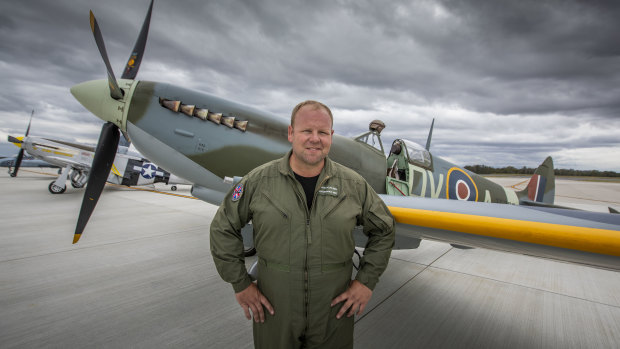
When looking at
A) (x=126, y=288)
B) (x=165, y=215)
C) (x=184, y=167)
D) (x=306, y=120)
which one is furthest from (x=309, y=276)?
(x=165, y=215)

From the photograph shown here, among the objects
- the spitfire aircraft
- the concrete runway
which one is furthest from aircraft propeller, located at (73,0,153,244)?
the spitfire aircraft

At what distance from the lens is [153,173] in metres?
11.1

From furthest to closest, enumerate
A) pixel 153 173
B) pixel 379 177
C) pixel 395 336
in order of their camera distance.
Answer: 1. pixel 153 173
2. pixel 379 177
3. pixel 395 336

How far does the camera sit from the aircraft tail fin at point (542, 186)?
584 centimetres

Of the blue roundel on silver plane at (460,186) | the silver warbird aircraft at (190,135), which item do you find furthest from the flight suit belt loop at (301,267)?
the blue roundel on silver plane at (460,186)

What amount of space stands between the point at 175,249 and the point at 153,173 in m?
8.94

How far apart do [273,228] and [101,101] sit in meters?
3.20

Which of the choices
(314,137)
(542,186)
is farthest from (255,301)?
(542,186)

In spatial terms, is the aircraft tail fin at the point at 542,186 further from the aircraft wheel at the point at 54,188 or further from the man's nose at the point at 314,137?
the aircraft wheel at the point at 54,188

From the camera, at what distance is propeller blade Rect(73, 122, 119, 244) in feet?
9.91

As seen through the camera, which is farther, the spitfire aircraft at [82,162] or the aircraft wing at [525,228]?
the spitfire aircraft at [82,162]

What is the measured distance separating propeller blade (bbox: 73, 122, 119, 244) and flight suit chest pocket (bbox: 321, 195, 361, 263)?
3.17 meters

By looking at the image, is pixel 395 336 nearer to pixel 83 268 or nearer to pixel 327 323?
pixel 327 323

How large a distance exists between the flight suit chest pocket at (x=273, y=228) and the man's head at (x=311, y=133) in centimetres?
24
